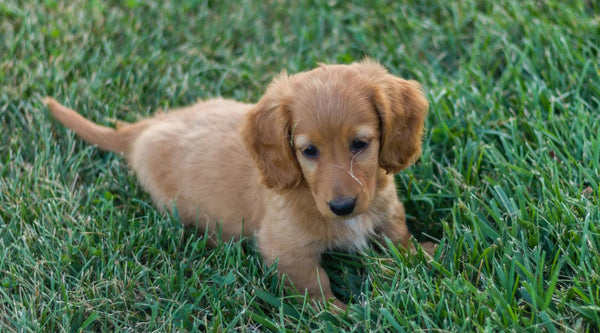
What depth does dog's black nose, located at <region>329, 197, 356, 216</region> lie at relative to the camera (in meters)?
2.58

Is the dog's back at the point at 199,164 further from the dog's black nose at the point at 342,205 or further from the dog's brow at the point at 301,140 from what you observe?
the dog's black nose at the point at 342,205

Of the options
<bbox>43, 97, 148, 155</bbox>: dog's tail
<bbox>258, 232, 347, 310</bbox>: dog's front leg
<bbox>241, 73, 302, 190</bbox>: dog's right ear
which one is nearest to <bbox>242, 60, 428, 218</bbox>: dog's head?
<bbox>241, 73, 302, 190</bbox>: dog's right ear

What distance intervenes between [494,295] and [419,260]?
44 cm

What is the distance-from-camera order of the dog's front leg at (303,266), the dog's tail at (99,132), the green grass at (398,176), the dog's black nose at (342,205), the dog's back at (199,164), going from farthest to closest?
the dog's tail at (99,132) < the dog's back at (199,164) < the dog's front leg at (303,266) < the green grass at (398,176) < the dog's black nose at (342,205)

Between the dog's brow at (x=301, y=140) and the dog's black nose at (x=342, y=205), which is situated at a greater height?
the dog's brow at (x=301, y=140)

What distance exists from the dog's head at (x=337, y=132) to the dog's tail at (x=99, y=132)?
1.21 meters

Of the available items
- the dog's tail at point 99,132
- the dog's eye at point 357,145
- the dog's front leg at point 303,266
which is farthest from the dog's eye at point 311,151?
the dog's tail at point 99,132

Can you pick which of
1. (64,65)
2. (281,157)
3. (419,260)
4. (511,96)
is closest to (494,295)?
(419,260)

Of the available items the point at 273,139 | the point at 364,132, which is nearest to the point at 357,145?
the point at 364,132

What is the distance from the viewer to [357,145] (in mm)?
2666

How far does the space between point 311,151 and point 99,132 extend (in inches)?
66.2

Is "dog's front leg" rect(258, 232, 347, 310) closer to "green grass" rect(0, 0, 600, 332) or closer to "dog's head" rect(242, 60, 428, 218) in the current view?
"green grass" rect(0, 0, 600, 332)

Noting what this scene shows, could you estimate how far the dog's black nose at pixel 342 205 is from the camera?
258cm

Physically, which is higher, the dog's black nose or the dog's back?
the dog's black nose
